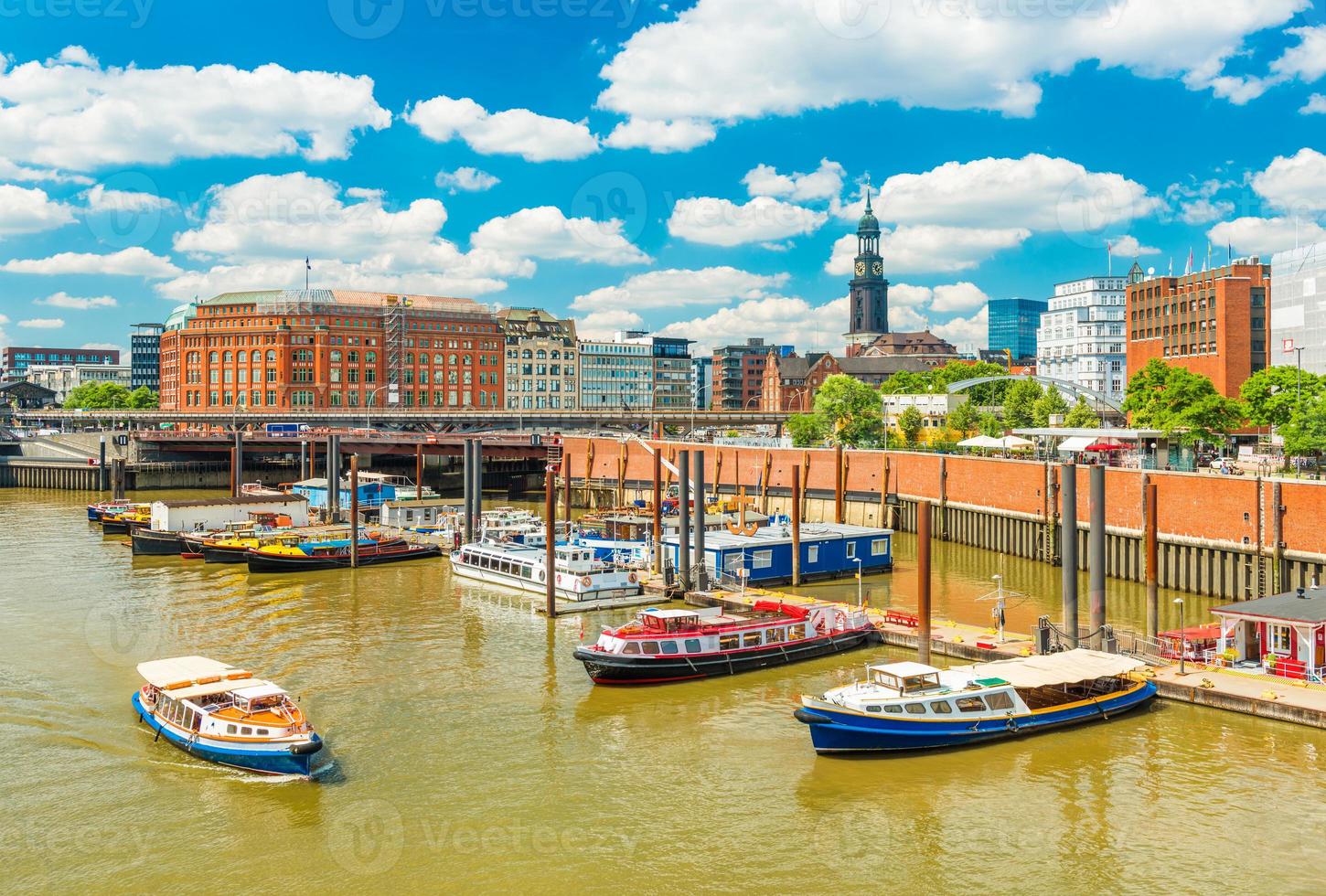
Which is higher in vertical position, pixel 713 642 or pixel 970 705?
pixel 713 642

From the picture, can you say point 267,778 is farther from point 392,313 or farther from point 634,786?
point 392,313

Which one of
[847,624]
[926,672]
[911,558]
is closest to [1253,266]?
[911,558]

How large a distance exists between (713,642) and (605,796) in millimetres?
11990

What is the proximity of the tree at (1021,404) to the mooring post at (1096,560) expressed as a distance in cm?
9867

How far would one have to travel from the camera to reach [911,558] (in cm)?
7088

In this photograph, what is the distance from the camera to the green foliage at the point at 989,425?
128 meters

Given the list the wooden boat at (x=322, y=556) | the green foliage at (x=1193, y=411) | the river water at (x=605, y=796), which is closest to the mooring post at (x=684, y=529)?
the river water at (x=605, y=796)

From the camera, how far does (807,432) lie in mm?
133375

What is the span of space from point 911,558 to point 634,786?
44.4 metres

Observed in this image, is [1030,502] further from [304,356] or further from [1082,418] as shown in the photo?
[304,356]

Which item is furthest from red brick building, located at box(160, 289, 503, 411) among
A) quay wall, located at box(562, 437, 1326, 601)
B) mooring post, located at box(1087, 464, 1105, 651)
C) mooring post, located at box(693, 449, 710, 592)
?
mooring post, located at box(1087, 464, 1105, 651)

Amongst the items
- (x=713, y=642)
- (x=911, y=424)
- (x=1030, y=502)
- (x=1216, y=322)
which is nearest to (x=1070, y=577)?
(x=713, y=642)

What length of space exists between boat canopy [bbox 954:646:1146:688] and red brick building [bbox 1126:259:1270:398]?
9916 cm

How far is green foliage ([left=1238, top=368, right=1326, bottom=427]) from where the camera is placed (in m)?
87.8
